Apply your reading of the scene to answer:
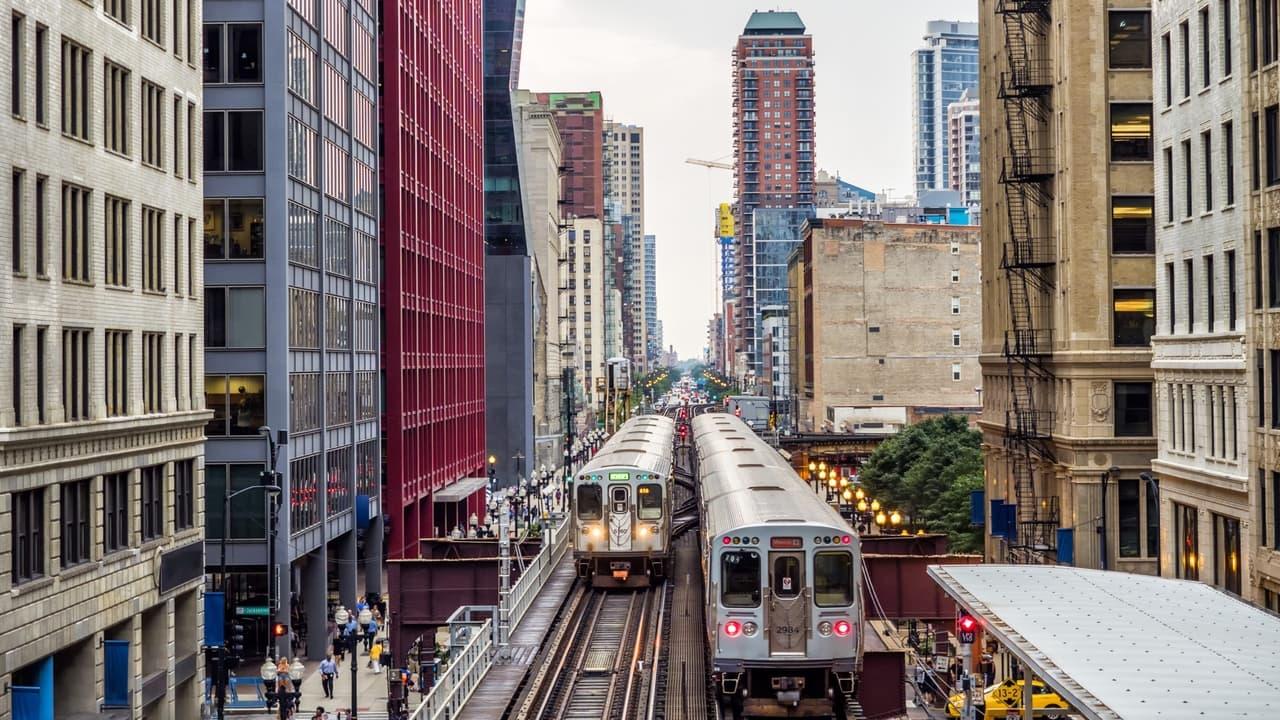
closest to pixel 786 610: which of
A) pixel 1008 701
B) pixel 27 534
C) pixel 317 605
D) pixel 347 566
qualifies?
pixel 1008 701

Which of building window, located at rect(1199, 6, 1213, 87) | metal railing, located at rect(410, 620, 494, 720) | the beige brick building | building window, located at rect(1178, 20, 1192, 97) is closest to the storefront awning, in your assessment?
metal railing, located at rect(410, 620, 494, 720)

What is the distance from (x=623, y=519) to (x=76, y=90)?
1880 cm

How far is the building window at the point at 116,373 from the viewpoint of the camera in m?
32.6

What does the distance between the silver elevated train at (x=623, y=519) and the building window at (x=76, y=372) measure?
14674 mm

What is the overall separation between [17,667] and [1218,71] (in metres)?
29.7

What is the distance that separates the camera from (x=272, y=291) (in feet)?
155

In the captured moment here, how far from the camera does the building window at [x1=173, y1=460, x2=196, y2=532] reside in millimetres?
36469

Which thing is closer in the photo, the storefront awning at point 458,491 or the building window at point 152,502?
the building window at point 152,502

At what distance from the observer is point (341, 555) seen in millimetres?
56812

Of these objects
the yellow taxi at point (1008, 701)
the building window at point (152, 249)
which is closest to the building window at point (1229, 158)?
the yellow taxi at point (1008, 701)

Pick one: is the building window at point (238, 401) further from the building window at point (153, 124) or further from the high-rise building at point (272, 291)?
the building window at point (153, 124)

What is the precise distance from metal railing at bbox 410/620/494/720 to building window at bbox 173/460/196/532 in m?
8.44

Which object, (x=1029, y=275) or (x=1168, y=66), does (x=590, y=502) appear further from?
(x=1029, y=275)

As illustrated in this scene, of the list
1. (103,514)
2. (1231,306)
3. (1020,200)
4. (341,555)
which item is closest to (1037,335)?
(1020,200)
